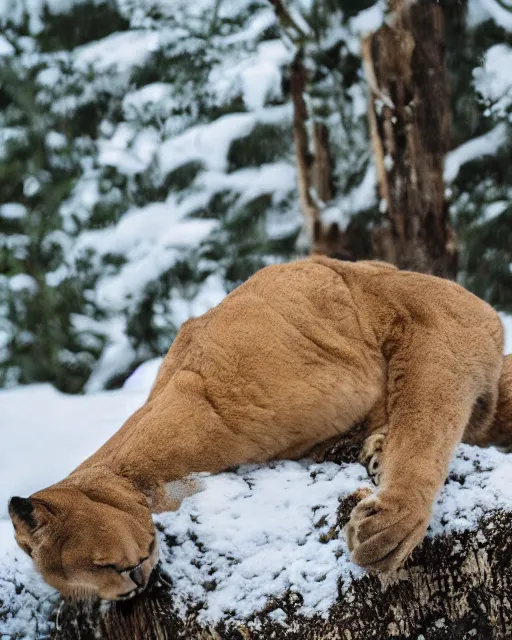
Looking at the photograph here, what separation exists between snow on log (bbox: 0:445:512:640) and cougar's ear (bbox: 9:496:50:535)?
8.0 inches

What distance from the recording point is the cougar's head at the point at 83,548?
6.92 feet

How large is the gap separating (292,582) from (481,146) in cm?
514

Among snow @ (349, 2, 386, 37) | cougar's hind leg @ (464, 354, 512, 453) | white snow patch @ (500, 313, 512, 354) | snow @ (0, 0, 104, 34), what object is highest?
snow @ (0, 0, 104, 34)

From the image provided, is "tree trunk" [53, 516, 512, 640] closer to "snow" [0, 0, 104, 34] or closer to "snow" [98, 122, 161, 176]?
"snow" [98, 122, 161, 176]

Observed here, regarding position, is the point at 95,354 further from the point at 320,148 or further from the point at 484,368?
the point at 484,368

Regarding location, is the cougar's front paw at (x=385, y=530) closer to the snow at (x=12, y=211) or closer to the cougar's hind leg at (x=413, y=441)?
the cougar's hind leg at (x=413, y=441)

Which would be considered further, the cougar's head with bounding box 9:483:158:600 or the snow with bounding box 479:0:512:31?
the snow with bounding box 479:0:512:31

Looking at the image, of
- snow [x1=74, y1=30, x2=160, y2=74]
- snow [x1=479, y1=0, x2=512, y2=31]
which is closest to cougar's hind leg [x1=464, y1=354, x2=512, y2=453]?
snow [x1=479, y1=0, x2=512, y2=31]

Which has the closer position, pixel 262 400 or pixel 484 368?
pixel 262 400

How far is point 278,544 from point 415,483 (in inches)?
17.0

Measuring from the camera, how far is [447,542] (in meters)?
2.32

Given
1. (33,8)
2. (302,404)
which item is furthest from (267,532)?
(33,8)

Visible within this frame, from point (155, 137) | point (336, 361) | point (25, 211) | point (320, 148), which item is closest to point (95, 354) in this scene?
point (25, 211)

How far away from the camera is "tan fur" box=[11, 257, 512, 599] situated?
221 centimetres
